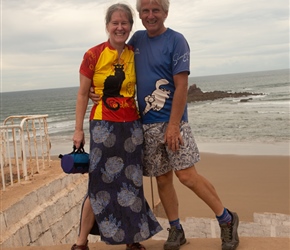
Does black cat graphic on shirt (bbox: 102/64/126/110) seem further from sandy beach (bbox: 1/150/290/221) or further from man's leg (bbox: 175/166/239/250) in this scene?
sandy beach (bbox: 1/150/290/221)

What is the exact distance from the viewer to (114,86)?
3.15 meters

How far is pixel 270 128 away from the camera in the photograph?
23406 millimetres

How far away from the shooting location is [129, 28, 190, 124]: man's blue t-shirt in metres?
3.11

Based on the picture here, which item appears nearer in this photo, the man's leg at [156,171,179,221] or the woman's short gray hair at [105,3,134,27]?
the woman's short gray hair at [105,3,134,27]

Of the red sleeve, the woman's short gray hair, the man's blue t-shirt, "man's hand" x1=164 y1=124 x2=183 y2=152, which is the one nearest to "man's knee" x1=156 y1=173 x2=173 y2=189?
"man's hand" x1=164 y1=124 x2=183 y2=152

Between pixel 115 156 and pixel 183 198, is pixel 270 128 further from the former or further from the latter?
pixel 115 156

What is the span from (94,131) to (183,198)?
753cm

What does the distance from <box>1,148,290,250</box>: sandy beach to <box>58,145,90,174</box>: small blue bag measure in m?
0.89

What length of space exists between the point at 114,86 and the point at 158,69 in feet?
1.11

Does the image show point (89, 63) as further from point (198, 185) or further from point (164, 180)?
point (198, 185)

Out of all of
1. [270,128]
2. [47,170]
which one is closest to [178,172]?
[47,170]

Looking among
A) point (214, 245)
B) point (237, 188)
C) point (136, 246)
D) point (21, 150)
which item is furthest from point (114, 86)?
point (237, 188)

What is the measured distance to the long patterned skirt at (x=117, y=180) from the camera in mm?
3172

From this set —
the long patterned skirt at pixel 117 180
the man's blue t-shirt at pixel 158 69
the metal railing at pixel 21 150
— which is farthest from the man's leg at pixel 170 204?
the metal railing at pixel 21 150
